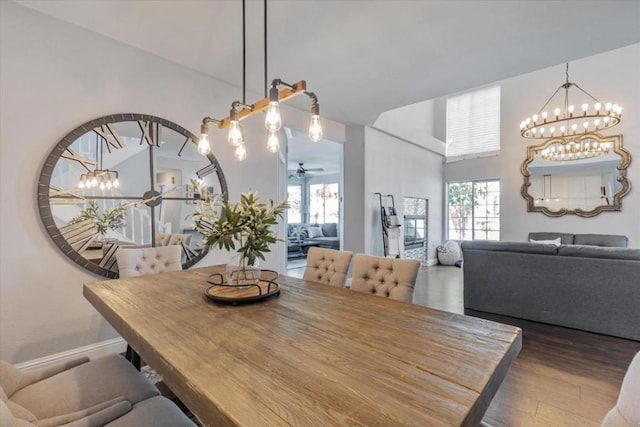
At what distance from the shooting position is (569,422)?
1.75 meters

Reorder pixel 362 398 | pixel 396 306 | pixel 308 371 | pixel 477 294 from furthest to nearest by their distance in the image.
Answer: pixel 477 294, pixel 396 306, pixel 308 371, pixel 362 398

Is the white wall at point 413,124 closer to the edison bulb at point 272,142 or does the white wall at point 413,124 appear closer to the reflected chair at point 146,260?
the edison bulb at point 272,142

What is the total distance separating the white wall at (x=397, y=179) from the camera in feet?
17.3

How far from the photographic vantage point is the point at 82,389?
49.5 inches

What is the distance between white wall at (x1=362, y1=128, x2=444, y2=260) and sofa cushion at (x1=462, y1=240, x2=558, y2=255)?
69.4 inches

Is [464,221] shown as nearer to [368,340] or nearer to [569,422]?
[569,422]

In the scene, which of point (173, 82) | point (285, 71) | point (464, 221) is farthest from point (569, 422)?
point (464, 221)

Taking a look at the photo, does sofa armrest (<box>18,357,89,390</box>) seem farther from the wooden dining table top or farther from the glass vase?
the glass vase

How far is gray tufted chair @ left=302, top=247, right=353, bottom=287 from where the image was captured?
2.20m

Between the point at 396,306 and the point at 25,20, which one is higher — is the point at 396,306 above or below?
below

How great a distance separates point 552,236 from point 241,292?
6.63 metres

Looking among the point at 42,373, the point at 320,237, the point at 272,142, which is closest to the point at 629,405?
the point at 272,142

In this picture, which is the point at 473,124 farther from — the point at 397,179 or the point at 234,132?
the point at 234,132

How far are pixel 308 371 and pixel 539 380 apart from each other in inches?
87.9
